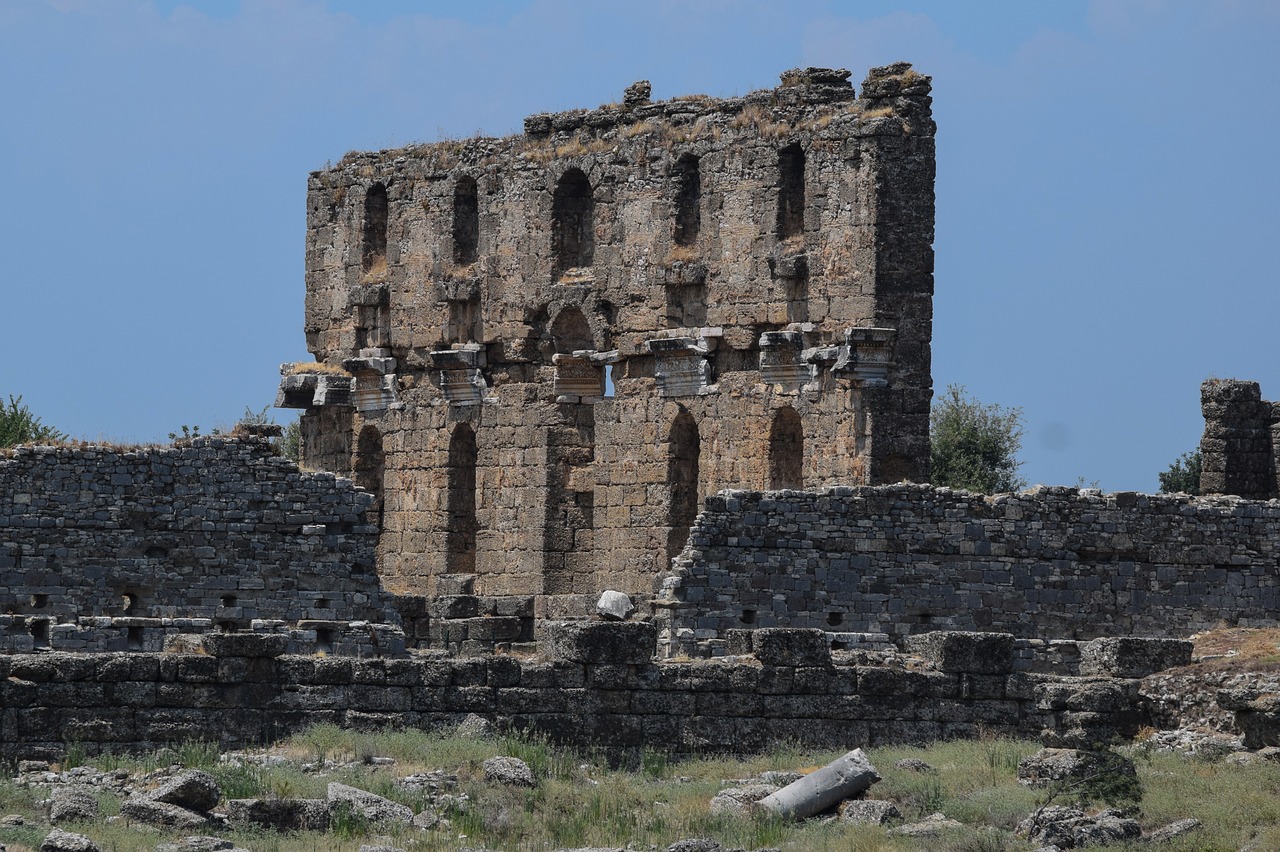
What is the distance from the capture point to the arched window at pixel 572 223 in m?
45.8

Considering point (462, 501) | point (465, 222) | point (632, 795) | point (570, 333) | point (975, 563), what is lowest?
point (632, 795)

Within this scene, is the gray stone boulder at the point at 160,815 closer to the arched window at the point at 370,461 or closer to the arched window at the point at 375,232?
the arched window at the point at 370,461

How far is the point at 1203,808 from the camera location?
23.7 m

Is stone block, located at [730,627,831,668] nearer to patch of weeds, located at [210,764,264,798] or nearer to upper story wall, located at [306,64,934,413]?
patch of weeds, located at [210,764,264,798]

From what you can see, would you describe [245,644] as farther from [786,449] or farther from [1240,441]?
[1240,441]

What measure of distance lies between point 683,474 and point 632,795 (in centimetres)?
1846

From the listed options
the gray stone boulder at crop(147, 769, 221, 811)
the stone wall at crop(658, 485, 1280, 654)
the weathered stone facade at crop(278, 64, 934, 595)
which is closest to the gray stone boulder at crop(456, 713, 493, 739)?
the gray stone boulder at crop(147, 769, 221, 811)

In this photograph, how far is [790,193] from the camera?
140 feet

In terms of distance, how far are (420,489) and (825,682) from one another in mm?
19696

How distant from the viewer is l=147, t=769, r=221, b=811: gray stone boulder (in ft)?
78.2

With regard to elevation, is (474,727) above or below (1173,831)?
above

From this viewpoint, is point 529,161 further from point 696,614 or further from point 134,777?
Answer: point 134,777

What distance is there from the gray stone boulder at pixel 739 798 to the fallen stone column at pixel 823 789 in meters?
0.12

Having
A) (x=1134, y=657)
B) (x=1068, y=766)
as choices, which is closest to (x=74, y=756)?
(x=1068, y=766)
